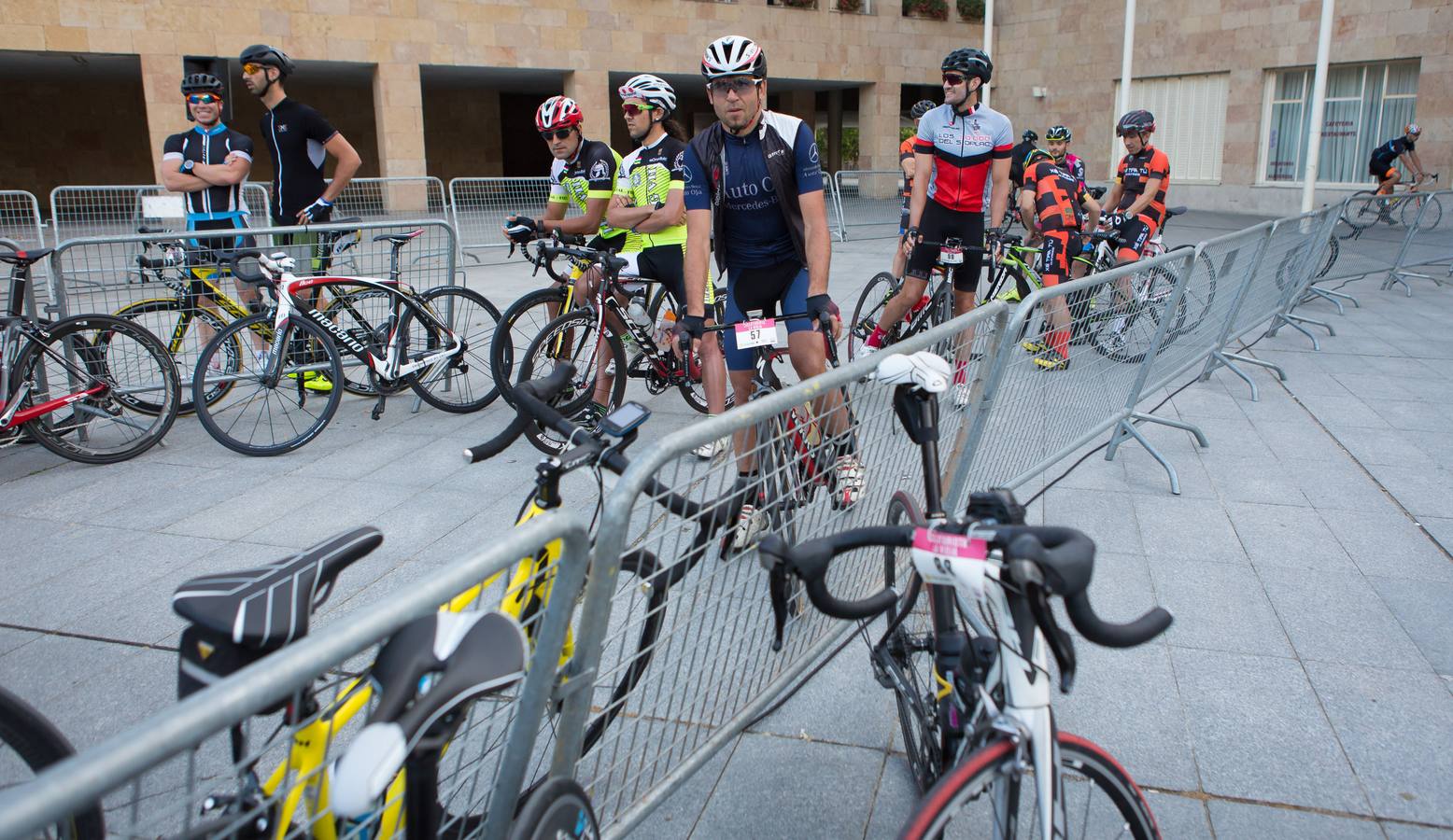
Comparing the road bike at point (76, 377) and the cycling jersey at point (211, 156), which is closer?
the road bike at point (76, 377)

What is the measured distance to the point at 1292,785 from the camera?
267 cm

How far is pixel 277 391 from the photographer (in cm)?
582

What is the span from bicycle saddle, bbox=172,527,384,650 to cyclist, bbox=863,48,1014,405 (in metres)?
5.45

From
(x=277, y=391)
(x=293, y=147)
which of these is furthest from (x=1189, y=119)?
(x=277, y=391)

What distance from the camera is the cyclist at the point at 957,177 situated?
21.2 feet

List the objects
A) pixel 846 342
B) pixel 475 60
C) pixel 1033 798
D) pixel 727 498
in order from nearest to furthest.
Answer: pixel 1033 798 → pixel 727 498 → pixel 846 342 → pixel 475 60

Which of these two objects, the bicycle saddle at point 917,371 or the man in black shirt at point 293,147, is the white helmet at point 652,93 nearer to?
the man in black shirt at point 293,147

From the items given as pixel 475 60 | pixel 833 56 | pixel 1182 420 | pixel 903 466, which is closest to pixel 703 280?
pixel 903 466

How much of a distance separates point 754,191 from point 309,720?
134 inches

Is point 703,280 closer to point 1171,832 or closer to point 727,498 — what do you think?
point 727,498

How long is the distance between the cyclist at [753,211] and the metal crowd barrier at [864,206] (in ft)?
38.4

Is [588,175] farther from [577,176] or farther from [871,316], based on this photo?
[871,316]

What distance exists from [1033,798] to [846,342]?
6.47 m

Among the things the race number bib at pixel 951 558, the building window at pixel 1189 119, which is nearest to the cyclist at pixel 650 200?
the race number bib at pixel 951 558
